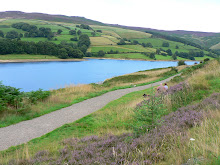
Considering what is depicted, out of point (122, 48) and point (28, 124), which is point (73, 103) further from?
point (122, 48)

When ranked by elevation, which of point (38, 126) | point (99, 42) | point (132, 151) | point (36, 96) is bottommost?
point (38, 126)

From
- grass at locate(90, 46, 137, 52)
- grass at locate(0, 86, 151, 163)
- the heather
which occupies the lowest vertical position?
grass at locate(90, 46, 137, 52)

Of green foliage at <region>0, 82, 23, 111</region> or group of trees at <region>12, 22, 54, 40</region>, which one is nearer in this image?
green foliage at <region>0, 82, 23, 111</region>

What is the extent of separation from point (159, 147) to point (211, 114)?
2.50 metres

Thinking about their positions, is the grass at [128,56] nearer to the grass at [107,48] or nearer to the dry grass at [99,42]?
the grass at [107,48]

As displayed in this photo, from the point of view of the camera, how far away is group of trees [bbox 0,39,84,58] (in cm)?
8938

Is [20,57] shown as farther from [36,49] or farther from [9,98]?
[9,98]

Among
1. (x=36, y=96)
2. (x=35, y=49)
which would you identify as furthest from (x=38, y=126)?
(x=35, y=49)

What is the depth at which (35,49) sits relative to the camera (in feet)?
324

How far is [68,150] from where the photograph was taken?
19.2 feet

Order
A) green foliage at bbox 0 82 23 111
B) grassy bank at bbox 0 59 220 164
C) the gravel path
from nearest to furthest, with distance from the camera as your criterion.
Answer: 1. grassy bank at bbox 0 59 220 164
2. the gravel path
3. green foliage at bbox 0 82 23 111

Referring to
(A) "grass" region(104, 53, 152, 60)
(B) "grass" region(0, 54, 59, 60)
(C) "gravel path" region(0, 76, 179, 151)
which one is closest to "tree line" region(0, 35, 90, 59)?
(B) "grass" region(0, 54, 59, 60)

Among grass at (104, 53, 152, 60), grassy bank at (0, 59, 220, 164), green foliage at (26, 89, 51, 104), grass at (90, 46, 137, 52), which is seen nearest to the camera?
grassy bank at (0, 59, 220, 164)

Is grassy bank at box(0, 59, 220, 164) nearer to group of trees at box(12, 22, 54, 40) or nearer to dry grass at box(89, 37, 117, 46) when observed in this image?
group of trees at box(12, 22, 54, 40)
